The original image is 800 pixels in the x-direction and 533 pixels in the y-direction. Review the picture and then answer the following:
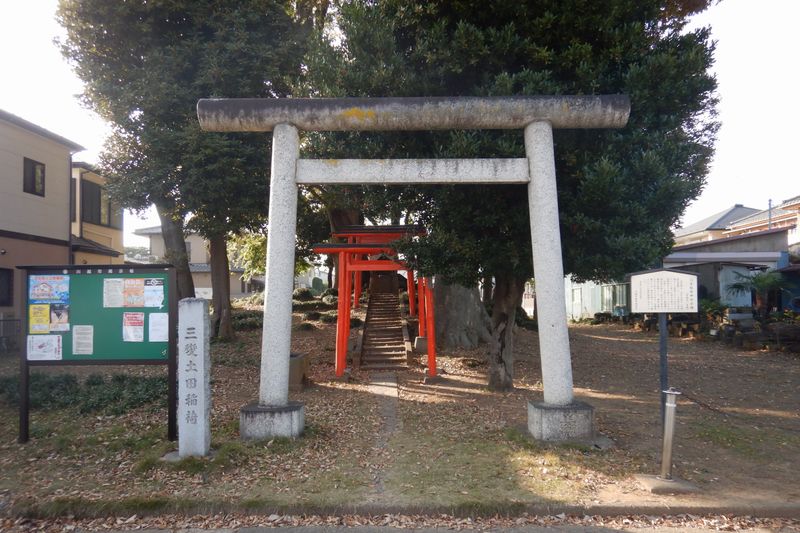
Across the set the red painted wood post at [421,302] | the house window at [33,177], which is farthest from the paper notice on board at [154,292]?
the house window at [33,177]

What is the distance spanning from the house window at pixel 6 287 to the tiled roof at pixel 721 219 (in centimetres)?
4038

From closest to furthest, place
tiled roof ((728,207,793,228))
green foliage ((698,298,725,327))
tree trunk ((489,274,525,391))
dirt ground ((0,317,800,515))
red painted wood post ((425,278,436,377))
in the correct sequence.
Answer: dirt ground ((0,317,800,515)), tree trunk ((489,274,525,391)), red painted wood post ((425,278,436,377)), green foliage ((698,298,725,327)), tiled roof ((728,207,793,228))

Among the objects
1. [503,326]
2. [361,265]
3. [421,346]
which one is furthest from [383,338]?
[503,326]

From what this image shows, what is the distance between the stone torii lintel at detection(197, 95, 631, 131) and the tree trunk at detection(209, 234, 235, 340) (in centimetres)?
952

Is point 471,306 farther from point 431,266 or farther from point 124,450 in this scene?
point 124,450

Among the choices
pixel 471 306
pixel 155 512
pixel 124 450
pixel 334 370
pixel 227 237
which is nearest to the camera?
pixel 155 512

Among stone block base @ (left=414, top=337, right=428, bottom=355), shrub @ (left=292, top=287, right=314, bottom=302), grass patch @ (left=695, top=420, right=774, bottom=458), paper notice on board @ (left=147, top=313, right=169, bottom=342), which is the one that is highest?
shrub @ (left=292, top=287, right=314, bottom=302)

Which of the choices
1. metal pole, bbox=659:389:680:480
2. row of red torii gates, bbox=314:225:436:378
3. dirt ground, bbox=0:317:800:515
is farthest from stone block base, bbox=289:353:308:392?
metal pole, bbox=659:389:680:480

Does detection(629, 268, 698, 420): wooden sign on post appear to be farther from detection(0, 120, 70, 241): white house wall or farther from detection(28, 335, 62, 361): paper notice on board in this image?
detection(0, 120, 70, 241): white house wall

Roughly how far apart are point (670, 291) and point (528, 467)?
2.64 m

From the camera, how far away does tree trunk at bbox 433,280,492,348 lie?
17.6 metres

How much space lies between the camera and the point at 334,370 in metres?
14.5

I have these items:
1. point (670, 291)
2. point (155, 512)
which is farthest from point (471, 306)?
point (155, 512)

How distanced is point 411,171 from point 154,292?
3826 mm
